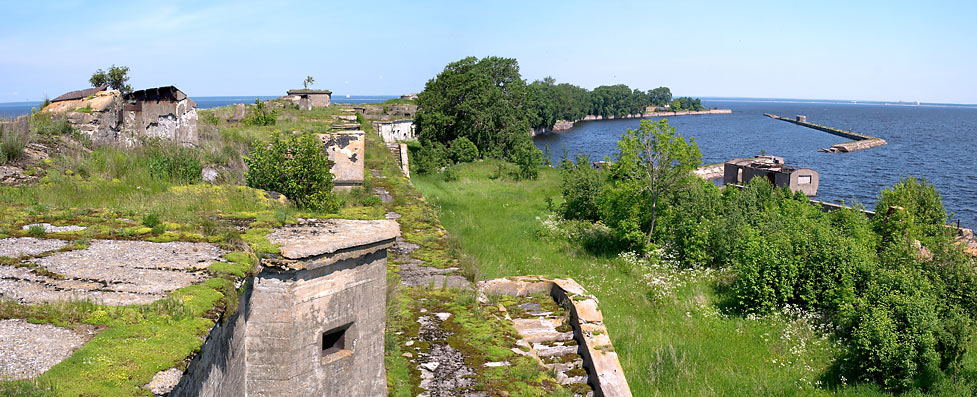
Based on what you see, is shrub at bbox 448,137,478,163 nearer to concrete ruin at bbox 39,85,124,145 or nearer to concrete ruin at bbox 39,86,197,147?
concrete ruin at bbox 39,86,197,147

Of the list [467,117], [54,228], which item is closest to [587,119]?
[467,117]

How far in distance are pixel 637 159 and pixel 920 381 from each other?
1034 cm

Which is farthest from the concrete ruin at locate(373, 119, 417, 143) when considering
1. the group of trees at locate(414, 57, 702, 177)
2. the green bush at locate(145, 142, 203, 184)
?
the green bush at locate(145, 142, 203, 184)

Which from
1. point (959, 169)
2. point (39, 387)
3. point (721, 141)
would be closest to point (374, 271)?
point (39, 387)

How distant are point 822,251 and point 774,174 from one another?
17956mm

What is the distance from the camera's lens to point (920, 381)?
967cm

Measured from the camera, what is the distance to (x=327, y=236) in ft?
19.3

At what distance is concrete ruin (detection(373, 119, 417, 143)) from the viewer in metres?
40.9

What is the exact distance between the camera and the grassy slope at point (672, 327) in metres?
10.1

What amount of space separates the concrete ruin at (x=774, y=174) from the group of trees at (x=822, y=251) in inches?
306

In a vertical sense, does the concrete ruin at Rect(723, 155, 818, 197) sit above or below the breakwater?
below

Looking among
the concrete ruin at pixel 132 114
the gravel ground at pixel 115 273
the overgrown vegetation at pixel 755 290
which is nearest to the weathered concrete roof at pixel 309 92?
the overgrown vegetation at pixel 755 290

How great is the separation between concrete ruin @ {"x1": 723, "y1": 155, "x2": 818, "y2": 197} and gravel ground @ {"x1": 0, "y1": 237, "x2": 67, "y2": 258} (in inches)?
1105

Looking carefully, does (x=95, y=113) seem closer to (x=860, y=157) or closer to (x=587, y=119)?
(x=860, y=157)
